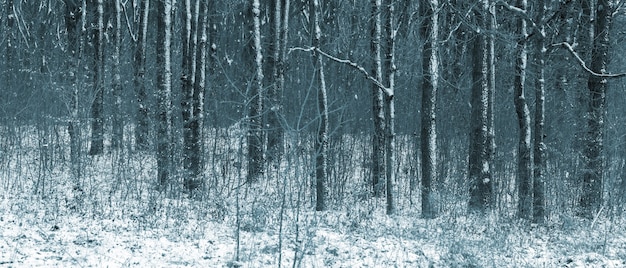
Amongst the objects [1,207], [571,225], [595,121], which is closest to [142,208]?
[1,207]

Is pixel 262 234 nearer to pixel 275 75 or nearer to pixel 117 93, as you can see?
pixel 275 75

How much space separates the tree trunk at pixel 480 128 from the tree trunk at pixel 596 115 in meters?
2.02

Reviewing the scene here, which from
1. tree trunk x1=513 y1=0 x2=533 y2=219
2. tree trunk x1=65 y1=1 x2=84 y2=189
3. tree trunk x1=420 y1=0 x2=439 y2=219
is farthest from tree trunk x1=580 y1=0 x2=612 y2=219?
tree trunk x1=65 y1=1 x2=84 y2=189

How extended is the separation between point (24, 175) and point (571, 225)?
1278cm

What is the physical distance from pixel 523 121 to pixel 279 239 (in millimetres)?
6530

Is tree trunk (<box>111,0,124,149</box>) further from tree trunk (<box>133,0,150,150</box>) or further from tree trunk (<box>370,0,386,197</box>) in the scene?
tree trunk (<box>370,0,386,197</box>)

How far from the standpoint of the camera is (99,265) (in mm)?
8523

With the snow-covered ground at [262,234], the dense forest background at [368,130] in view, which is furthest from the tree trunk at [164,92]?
the snow-covered ground at [262,234]

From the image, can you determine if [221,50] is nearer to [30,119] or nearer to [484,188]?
[30,119]

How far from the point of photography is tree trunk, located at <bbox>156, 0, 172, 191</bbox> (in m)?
15.5

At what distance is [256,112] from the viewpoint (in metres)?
17.2

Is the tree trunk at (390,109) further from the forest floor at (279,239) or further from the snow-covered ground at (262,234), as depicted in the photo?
the forest floor at (279,239)

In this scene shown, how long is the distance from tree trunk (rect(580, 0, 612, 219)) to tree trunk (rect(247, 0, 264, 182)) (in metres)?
7.57

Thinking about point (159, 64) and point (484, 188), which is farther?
point (159, 64)
